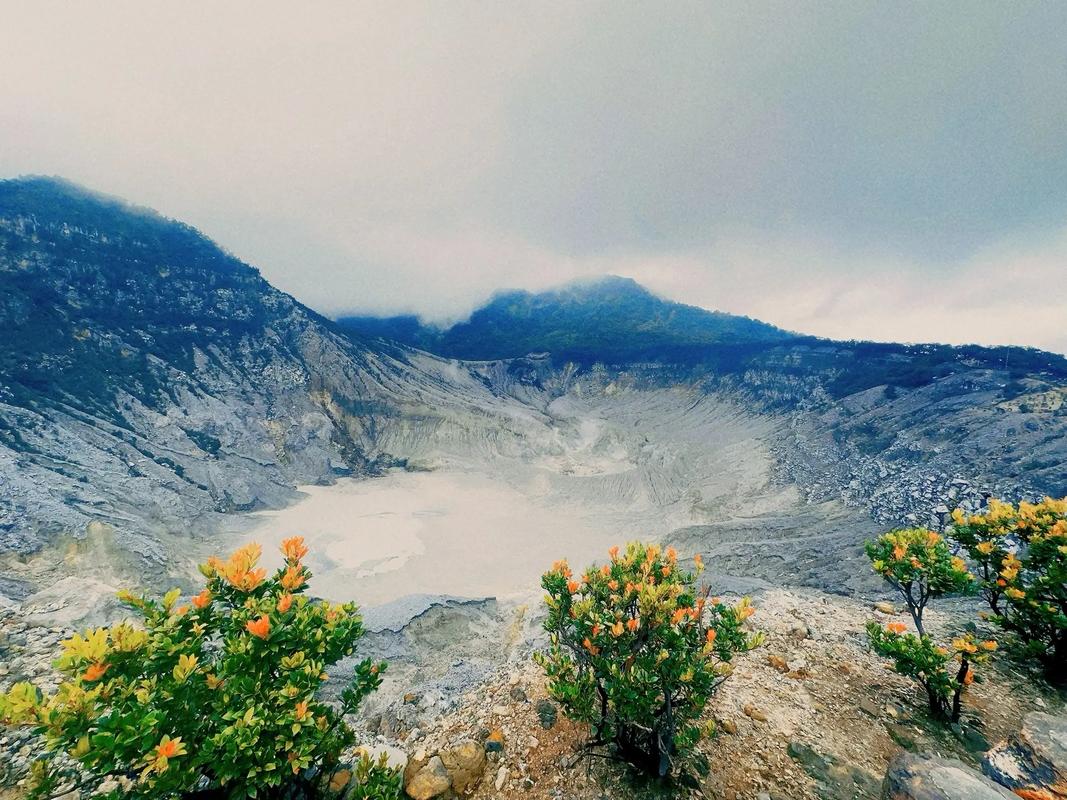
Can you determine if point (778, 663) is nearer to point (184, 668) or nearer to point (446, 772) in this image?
point (446, 772)

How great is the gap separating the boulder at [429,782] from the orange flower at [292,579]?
3.41m

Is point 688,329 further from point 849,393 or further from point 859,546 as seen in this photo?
point 859,546

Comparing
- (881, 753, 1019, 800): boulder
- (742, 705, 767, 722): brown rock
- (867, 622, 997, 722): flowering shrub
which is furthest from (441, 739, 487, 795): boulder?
(867, 622, 997, 722): flowering shrub

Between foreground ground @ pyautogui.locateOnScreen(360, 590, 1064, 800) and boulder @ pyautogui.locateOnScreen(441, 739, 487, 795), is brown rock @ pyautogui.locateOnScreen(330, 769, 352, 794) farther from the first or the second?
foreground ground @ pyautogui.locateOnScreen(360, 590, 1064, 800)

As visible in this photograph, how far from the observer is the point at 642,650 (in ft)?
18.6

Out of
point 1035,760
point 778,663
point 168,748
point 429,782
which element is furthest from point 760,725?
point 168,748

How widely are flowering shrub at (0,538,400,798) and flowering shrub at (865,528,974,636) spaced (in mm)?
8351

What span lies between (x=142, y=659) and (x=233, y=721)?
88cm

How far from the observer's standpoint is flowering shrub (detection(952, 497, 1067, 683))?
23.0 feet

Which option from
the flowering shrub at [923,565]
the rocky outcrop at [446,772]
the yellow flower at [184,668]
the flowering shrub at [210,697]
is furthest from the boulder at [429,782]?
the flowering shrub at [923,565]

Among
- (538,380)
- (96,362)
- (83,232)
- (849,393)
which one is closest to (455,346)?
(538,380)

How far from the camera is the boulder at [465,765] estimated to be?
5.75m

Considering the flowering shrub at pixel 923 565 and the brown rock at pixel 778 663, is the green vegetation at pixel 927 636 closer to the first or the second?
A: the flowering shrub at pixel 923 565

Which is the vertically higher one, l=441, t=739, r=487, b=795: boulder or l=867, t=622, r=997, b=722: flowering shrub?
l=867, t=622, r=997, b=722: flowering shrub
